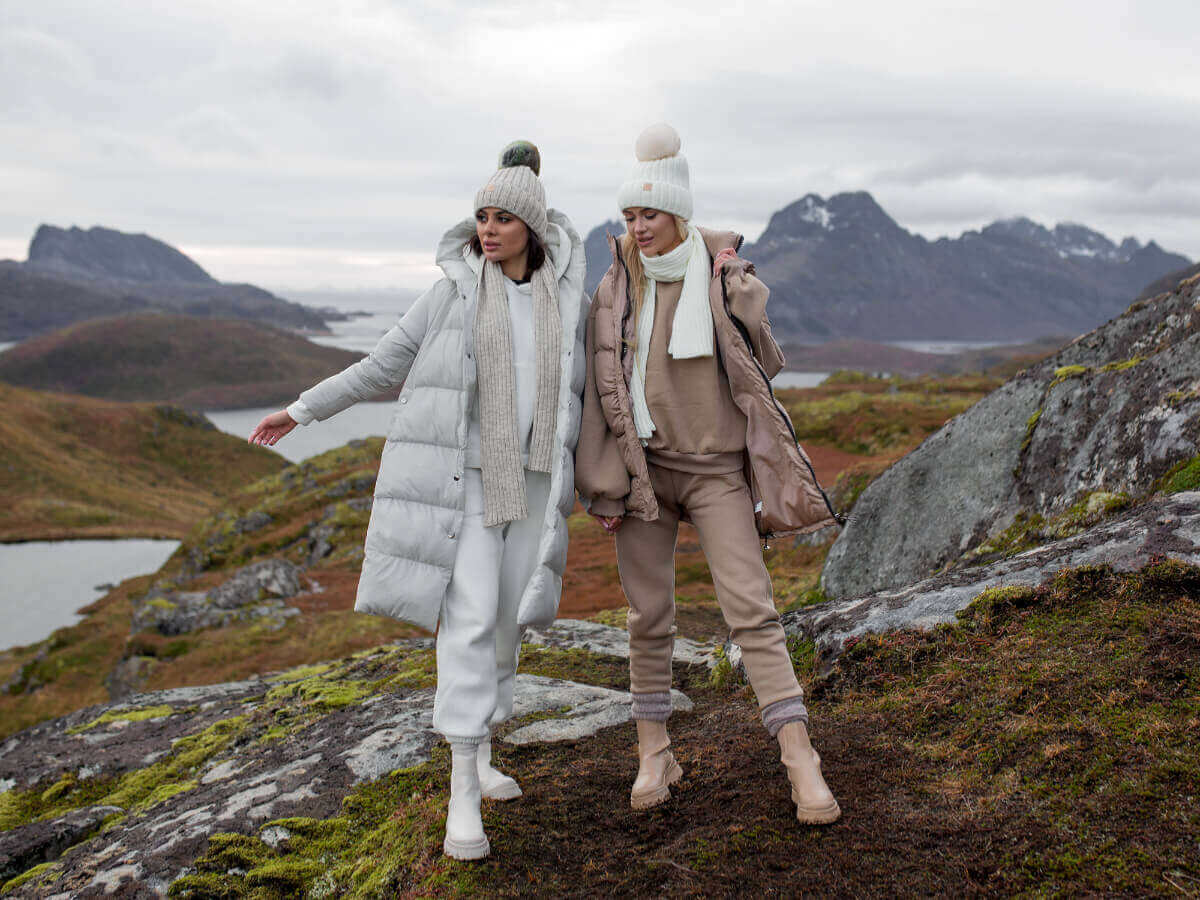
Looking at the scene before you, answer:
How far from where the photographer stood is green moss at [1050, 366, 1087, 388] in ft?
27.0

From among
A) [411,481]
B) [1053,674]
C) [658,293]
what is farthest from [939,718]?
[411,481]

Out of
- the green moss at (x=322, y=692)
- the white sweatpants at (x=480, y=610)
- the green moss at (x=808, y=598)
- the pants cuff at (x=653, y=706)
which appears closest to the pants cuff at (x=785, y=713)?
the pants cuff at (x=653, y=706)

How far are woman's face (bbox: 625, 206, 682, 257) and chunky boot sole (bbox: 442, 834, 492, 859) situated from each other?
352cm

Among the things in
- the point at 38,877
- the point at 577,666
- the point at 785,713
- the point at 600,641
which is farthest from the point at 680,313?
the point at 38,877

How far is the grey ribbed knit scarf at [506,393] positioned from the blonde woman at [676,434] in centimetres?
28

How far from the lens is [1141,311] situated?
8.55 metres

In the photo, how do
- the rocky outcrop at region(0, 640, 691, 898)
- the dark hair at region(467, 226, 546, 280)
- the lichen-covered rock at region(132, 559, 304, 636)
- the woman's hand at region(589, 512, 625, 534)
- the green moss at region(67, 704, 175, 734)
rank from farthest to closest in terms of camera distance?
the lichen-covered rock at region(132, 559, 304, 636), the green moss at region(67, 704, 175, 734), the rocky outcrop at region(0, 640, 691, 898), the dark hair at region(467, 226, 546, 280), the woman's hand at region(589, 512, 625, 534)

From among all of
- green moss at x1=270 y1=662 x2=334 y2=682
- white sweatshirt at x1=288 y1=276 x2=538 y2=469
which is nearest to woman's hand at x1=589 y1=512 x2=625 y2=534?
white sweatshirt at x1=288 y1=276 x2=538 y2=469

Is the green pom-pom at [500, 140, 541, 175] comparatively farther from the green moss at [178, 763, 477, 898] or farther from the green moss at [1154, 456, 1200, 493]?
the green moss at [1154, 456, 1200, 493]

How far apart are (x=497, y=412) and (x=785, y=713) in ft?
7.70

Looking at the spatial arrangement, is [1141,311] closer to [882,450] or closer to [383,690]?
[383,690]

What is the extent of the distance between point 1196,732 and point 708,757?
2.69 meters

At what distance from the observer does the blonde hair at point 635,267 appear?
509 centimetres

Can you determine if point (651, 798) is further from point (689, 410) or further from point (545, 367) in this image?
point (545, 367)
